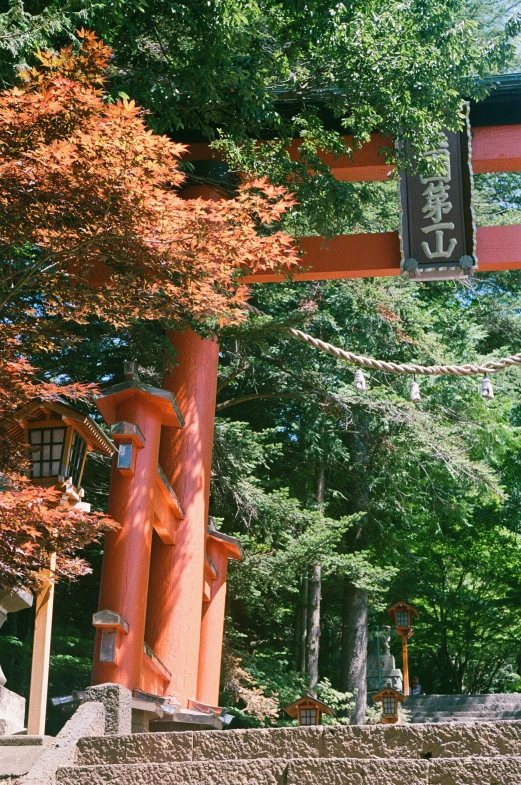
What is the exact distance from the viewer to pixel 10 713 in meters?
6.36

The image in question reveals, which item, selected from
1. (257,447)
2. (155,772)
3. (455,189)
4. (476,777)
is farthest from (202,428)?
(476,777)

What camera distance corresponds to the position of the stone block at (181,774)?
152 inches

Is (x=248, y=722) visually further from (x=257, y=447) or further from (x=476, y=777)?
(x=476, y=777)

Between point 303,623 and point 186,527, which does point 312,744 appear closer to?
point 186,527

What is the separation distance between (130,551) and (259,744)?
3.33 m

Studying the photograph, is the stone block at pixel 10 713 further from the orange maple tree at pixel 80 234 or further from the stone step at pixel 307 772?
the stone step at pixel 307 772

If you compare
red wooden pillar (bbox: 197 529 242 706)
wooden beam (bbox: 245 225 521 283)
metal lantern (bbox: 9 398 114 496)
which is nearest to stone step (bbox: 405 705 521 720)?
red wooden pillar (bbox: 197 529 242 706)

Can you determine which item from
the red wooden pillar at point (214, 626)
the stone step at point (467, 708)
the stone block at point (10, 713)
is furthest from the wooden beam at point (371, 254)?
the stone step at point (467, 708)

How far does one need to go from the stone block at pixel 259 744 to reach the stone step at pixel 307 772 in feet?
0.32

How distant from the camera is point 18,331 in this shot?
5555 mm

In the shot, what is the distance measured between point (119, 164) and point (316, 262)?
4.54 metres

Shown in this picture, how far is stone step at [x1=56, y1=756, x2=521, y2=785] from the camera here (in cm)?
356

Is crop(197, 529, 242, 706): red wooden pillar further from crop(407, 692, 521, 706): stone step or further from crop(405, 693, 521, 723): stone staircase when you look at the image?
crop(407, 692, 521, 706): stone step

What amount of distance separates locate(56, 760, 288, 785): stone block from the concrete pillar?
2839mm
